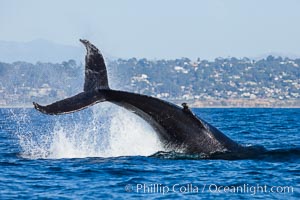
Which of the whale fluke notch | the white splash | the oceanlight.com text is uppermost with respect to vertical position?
the whale fluke notch

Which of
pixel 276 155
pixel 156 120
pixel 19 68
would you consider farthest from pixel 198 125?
pixel 19 68

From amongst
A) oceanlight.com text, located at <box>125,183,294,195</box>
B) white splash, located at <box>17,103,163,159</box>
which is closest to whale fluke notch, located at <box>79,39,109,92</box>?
white splash, located at <box>17,103,163,159</box>

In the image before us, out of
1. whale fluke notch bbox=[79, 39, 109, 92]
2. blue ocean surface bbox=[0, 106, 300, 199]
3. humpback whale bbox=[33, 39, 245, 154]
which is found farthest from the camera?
whale fluke notch bbox=[79, 39, 109, 92]

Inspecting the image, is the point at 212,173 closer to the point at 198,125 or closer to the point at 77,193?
the point at 198,125

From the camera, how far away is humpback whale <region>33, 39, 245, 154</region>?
18516 mm

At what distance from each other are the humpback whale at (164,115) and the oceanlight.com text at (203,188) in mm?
2780

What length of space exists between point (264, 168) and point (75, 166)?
402 centimetres

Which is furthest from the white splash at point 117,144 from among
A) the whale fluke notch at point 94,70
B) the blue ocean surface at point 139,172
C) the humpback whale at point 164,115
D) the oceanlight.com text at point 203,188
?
the oceanlight.com text at point 203,188

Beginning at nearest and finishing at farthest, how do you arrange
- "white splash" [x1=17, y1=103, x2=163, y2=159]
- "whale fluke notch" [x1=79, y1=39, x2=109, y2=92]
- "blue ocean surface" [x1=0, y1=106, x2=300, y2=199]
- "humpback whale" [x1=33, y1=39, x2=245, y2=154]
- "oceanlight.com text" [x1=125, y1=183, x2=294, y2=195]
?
"blue ocean surface" [x1=0, y1=106, x2=300, y2=199], "oceanlight.com text" [x1=125, y1=183, x2=294, y2=195], "humpback whale" [x1=33, y1=39, x2=245, y2=154], "whale fluke notch" [x1=79, y1=39, x2=109, y2=92], "white splash" [x1=17, y1=103, x2=163, y2=159]

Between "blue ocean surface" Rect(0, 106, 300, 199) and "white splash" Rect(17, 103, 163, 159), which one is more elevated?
"white splash" Rect(17, 103, 163, 159)

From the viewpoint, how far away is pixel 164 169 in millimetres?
17641

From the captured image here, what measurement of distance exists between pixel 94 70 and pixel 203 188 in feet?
14.8

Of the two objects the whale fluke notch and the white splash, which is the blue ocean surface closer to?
the white splash

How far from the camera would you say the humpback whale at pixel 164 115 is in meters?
18.5
